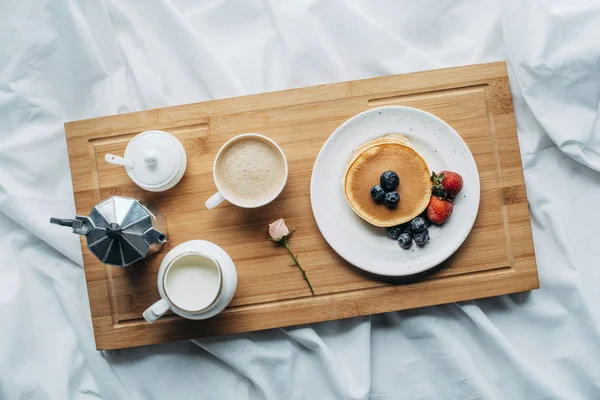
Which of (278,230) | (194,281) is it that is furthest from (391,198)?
(194,281)

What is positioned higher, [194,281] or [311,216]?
[311,216]

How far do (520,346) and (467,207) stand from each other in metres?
0.64

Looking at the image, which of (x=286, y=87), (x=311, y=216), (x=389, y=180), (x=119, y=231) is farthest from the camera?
(x=286, y=87)

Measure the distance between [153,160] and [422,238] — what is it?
94 cm

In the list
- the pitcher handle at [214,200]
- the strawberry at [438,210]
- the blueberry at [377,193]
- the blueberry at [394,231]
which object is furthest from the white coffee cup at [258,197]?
the strawberry at [438,210]

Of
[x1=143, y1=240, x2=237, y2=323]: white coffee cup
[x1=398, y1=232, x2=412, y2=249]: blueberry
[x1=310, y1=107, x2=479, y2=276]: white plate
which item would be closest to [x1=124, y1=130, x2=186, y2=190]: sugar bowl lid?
[x1=143, y1=240, x2=237, y2=323]: white coffee cup

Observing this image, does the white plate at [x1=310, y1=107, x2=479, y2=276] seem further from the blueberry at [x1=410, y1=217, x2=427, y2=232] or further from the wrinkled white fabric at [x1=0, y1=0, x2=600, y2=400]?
the wrinkled white fabric at [x1=0, y1=0, x2=600, y2=400]

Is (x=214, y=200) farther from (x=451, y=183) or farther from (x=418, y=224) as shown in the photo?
(x=451, y=183)

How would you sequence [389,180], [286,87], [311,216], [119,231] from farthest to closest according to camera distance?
[286,87] → [311,216] → [389,180] → [119,231]

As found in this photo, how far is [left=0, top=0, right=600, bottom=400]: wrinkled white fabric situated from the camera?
1.95 metres

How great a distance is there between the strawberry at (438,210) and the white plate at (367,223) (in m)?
0.04

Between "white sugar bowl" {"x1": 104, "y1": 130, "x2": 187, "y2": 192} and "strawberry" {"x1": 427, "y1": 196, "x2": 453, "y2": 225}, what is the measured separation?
2.85 feet

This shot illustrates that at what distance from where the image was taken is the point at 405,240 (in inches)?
69.7

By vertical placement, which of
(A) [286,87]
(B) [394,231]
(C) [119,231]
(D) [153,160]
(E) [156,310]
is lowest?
(E) [156,310]
